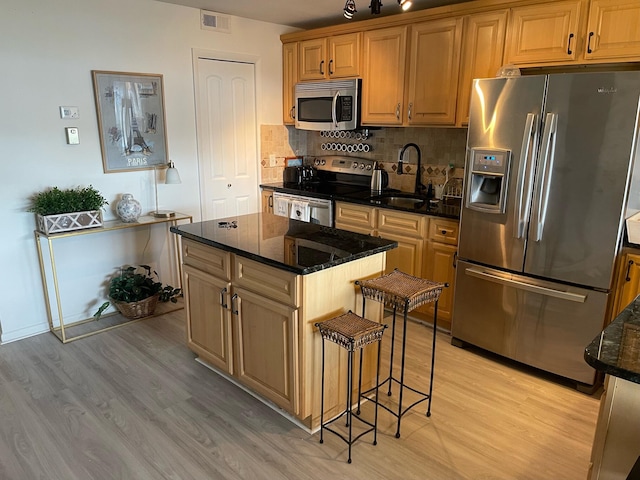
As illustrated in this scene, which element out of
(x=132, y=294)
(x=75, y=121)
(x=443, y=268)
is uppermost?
(x=75, y=121)

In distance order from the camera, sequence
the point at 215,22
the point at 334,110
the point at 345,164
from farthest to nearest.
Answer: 1. the point at 345,164
2. the point at 334,110
3. the point at 215,22

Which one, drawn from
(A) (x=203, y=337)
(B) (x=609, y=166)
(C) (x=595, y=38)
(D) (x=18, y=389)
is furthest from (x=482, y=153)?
(D) (x=18, y=389)

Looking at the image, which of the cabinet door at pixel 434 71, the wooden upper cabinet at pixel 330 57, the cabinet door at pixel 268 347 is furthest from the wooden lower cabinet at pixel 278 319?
the wooden upper cabinet at pixel 330 57

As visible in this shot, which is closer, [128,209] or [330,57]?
[128,209]

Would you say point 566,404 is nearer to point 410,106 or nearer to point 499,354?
point 499,354

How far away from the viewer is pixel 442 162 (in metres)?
3.96

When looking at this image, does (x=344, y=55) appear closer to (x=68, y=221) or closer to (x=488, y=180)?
(x=488, y=180)

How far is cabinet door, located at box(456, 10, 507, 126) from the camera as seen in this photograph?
3.12 meters

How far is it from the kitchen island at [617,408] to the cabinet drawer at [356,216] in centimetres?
247

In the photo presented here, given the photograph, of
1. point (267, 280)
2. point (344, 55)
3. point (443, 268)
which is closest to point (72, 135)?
point (267, 280)

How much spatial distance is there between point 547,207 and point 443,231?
82 centimetres

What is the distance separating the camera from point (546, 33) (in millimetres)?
2900

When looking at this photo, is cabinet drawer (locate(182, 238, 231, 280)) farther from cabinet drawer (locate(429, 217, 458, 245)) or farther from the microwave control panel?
the microwave control panel

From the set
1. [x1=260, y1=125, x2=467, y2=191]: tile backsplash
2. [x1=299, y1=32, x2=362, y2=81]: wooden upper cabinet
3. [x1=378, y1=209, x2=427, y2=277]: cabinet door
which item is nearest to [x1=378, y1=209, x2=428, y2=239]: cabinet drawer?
[x1=378, y1=209, x2=427, y2=277]: cabinet door
